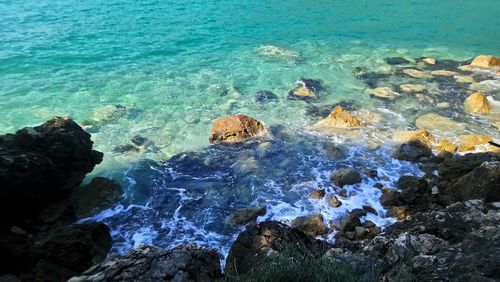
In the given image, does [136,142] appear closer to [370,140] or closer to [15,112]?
[15,112]

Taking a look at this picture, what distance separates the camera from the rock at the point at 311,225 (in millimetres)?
10648

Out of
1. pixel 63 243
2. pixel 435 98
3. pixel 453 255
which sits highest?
pixel 453 255

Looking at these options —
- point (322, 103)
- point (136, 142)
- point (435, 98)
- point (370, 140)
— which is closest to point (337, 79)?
point (322, 103)

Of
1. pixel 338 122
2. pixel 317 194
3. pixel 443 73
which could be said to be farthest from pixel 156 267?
pixel 443 73

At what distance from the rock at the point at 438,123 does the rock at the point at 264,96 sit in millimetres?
6226

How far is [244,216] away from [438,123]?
9734 millimetres

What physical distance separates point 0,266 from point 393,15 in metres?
33.5

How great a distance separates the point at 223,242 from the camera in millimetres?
10531

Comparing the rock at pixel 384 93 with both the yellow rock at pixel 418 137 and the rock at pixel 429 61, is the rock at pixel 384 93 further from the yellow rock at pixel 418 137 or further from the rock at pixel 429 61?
the rock at pixel 429 61

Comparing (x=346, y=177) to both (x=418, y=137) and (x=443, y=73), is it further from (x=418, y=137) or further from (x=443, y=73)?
(x=443, y=73)

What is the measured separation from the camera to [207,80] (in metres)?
21.2

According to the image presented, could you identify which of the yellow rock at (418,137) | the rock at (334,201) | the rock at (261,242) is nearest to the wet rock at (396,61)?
the yellow rock at (418,137)

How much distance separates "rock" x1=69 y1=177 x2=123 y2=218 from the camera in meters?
11.4

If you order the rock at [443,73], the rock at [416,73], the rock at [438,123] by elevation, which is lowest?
the rock at [438,123]
